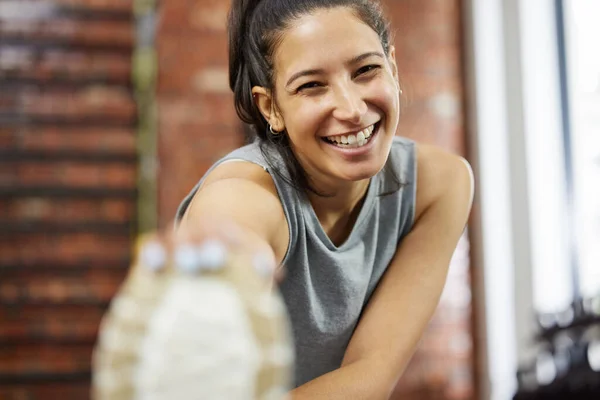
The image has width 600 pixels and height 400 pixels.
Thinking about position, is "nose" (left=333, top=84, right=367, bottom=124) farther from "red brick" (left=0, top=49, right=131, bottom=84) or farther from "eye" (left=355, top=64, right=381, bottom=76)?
"red brick" (left=0, top=49, right=131, bottom=84)

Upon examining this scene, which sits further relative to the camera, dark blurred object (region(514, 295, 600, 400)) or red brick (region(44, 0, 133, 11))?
red brick (region(44, 0, 133, 11))

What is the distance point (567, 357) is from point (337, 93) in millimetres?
555

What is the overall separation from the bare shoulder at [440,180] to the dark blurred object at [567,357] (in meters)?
Result: 0.71

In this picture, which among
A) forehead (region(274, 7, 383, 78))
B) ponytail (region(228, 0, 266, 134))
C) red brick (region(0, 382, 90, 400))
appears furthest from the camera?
red brick (region(0, 382, 90, 400))

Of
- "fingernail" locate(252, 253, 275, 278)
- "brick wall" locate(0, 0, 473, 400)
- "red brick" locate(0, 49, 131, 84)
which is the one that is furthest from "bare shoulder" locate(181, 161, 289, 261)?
"red brick" locate(0, 49, 131, 84)

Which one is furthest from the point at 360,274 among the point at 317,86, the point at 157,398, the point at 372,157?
the point at 157,398

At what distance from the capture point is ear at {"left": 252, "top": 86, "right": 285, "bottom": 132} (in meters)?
1.29

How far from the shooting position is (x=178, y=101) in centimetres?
305

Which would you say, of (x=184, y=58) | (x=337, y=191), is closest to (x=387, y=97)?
(x=337, y=191)

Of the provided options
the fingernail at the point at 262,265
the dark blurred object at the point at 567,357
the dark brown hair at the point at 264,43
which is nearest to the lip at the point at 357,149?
the dark brown hair at the point at 264,43

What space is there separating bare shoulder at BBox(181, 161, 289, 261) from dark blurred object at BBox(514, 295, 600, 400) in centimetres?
34

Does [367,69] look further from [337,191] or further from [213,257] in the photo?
[213,257]

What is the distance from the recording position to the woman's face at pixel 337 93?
113cm

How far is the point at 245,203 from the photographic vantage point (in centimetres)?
102
